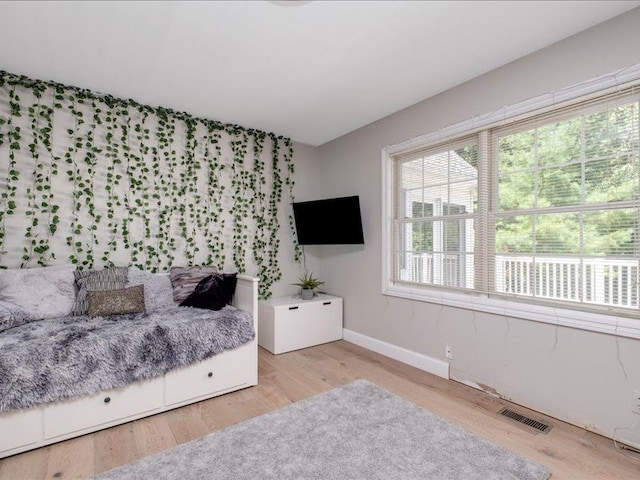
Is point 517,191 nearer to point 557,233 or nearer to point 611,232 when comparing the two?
point 557,233

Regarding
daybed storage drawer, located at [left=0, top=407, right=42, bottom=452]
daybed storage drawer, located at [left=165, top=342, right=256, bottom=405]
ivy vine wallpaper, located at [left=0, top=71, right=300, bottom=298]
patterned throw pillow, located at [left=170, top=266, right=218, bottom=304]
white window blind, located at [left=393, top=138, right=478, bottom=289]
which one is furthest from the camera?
patterned throw pillow, located at [left=170, top=266, right=218, bottom=304]

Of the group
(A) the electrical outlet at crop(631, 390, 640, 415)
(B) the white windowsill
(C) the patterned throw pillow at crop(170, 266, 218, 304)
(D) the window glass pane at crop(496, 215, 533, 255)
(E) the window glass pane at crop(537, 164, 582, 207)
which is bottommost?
(A) the electrical outlet at crop(631, 390, 640, 415)

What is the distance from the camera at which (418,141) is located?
9.96 feet

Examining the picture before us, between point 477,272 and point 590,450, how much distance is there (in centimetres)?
125

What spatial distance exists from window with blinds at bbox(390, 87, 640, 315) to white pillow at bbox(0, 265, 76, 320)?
9.88ft

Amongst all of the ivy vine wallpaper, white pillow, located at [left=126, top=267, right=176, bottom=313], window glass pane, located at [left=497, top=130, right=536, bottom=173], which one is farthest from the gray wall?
white pillow, located at [left=126, top=267, right=176, bottom=313]

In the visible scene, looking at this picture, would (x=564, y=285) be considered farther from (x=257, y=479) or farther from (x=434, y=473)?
(x=257, y=479)

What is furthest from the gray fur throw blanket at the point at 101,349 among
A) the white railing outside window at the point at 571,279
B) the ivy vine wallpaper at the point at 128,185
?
the white railing outside window at the point at 571,279

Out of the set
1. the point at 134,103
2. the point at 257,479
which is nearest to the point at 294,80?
the point at 134,103

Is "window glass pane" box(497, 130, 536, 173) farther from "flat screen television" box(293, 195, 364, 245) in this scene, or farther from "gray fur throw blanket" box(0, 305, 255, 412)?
"gray fur throw blanket" box(0, 305, 255, 412)

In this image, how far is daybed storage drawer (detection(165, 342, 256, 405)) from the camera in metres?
2.28

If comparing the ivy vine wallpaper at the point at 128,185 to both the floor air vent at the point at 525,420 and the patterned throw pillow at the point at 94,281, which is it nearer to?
the patterned throw pillow at the point at 94,281

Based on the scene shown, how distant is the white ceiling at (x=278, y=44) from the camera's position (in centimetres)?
183

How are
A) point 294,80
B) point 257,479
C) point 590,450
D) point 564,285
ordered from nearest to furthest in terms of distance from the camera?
point 257,479, point 590,450, point 564,285, point 294,80
